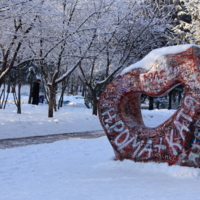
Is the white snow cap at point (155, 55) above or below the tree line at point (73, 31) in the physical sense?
below

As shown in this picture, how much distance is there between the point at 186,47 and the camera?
548cm

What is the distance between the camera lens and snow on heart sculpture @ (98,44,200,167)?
5.23 m

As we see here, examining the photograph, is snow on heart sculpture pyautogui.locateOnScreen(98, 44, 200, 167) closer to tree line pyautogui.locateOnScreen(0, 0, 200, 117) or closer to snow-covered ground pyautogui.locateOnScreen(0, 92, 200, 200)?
snow-covered ground pyautogui.locateOnScreen(0, 92, 200, 200)

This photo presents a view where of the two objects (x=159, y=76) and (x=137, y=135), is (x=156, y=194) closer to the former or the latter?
(x=137, y=135)

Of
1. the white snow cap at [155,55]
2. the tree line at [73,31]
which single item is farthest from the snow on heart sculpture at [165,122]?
the tree line at [73,31]

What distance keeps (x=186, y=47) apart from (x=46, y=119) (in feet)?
30.9

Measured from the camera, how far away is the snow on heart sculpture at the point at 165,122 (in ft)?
17.1

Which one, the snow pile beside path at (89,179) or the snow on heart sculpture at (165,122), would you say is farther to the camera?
the snow on heart sculpture at (165,122)

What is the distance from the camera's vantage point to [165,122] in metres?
5.62

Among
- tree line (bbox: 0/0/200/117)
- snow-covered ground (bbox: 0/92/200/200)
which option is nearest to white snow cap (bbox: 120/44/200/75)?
snow-covered ground (bbox: 0/92/200/200)

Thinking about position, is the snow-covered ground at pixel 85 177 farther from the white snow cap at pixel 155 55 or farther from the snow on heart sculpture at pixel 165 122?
the white snow cap at pixel 155 55

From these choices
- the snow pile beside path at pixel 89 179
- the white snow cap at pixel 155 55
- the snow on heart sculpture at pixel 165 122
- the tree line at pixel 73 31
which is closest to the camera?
the snow pile beside path at pixel 89 179

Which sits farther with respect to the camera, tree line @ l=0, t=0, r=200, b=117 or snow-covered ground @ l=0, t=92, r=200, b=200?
tree line @ l=0, t=0, r=200, b=117

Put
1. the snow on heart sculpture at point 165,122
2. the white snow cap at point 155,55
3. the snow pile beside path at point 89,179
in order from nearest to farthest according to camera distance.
A: the snow pile beside path at point 89,179
the snow on heart sculpture at point 165,122
the white snow cap at point 155,55
